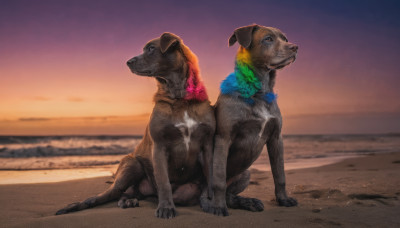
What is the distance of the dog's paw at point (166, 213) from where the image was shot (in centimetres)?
319

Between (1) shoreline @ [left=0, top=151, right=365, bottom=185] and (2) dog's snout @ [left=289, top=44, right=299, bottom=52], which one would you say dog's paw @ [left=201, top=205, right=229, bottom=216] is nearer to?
(2) dog's snout @ [left=289, top=44, right=299, bottom=52]

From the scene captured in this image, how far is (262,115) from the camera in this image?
3668 mm

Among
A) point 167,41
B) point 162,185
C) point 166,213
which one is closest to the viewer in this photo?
point 166,213

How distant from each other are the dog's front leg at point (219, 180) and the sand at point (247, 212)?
11 cm

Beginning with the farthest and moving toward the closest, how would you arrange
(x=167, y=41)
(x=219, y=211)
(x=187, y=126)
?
(x=167, y=41) < (x=187, y=126) < (x=219, y=211)

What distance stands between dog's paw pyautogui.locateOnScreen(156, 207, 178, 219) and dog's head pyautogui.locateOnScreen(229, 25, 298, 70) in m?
1.94

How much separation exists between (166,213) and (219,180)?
678mm

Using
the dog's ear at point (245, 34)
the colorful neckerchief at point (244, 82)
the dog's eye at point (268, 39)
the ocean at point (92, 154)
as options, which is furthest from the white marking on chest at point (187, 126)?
the ocean at point (92, 154)

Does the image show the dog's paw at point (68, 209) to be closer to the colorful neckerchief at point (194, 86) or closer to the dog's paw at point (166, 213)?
the dog's paw at point (166, 213)

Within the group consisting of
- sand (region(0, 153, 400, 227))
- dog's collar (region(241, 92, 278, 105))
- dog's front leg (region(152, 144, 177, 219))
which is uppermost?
dog's collar (region(241, 92, 278, 105))

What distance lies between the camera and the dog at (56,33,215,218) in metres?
3.57

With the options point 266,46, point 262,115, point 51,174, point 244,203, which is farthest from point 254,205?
point 51,174

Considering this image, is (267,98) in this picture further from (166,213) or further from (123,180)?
(123,180)

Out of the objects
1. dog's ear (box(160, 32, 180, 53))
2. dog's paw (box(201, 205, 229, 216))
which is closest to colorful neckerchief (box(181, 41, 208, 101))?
dog's ear (box(160, 32, 180, 53))
